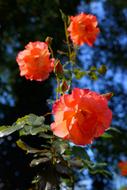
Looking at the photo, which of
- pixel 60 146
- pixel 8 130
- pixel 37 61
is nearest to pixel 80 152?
pixel 60 146

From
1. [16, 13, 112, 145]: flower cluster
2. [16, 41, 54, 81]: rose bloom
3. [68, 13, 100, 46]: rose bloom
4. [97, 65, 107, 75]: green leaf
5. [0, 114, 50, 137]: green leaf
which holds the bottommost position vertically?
[16, 13, 112, 145]: flower cluster

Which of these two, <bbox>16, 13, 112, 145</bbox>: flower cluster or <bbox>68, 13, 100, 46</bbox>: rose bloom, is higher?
<bbox>68, 13, 100, 46</bbox>: rose bloom

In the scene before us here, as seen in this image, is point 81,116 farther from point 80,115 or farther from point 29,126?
point 29,126

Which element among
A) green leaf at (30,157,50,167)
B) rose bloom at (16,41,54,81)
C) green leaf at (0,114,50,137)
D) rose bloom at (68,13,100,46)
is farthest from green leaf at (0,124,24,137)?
rose bloom at (68,13,100,46)

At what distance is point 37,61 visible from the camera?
159 centimetres

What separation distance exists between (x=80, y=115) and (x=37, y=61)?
0.51 metres

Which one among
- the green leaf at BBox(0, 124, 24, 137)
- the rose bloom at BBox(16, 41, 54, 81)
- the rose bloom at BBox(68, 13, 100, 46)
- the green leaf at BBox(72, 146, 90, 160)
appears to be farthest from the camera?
the rose bloom at BBox(68, 13, 100, 46)

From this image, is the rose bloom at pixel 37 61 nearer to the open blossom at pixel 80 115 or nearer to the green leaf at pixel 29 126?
the green leaf at pixel 29 126

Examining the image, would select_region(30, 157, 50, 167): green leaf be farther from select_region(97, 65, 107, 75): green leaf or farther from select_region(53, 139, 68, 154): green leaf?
select_region(97, 65, 107, 75): green leaf

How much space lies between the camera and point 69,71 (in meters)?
1.73

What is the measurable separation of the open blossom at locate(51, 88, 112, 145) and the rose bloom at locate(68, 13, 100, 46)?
677mm

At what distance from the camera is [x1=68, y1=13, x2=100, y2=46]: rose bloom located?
5.84 ft

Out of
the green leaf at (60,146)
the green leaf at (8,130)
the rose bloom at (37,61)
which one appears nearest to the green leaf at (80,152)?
the green leaf at (60,146)

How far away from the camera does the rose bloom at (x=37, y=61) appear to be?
1589 mm
